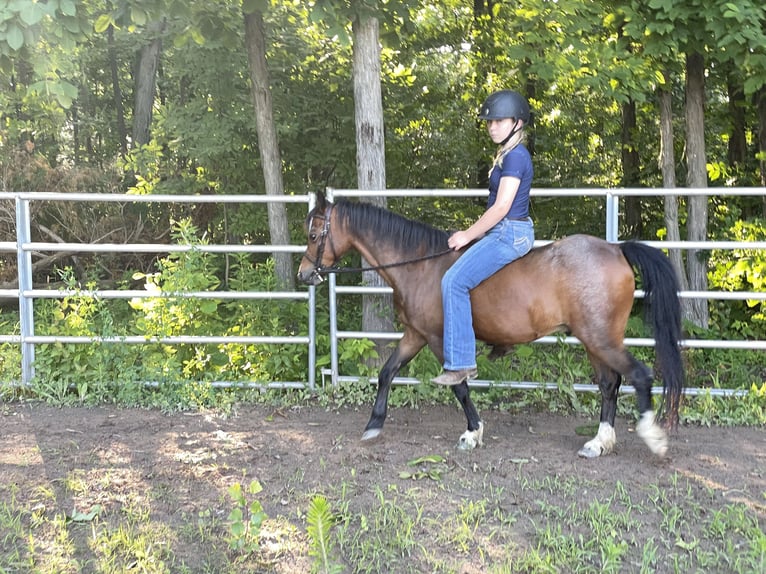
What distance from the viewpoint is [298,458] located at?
4.09 meters

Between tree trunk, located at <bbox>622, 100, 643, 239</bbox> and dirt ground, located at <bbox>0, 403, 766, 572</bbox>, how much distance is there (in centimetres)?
605

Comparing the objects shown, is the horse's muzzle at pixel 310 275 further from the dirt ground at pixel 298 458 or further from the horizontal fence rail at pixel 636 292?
the dirt ground at pixel 298 458

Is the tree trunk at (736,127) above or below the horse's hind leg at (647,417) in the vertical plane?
above

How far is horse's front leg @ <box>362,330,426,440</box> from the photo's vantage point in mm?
4418

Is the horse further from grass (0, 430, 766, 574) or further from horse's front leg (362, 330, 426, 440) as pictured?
grass (0, 430, 766, 574)

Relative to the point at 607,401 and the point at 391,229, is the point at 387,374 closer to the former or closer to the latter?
the point at 391,229

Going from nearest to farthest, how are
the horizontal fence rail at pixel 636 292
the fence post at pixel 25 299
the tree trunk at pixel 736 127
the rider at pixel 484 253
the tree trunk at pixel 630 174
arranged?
the rider at pixel 484 253
the horizontal fence rail at pixel 636 292
the fence post at pixel 25 299
the tree trunk at pixel 736 127
the tree trunk at pixel 630 174

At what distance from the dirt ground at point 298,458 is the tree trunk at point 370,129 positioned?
92 cm

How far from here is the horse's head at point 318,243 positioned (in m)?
4.47

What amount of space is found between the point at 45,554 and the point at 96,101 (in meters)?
14.1

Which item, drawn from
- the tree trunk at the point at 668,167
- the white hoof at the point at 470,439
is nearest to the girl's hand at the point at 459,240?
the white hoof at the point at 470,439

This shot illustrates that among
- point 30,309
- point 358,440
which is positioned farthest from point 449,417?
point 30,309

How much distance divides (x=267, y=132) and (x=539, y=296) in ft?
13.2

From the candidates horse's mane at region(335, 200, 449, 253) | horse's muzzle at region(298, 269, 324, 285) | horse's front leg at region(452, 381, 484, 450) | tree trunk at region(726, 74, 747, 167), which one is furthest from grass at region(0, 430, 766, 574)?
tree trunk at region(726, 74, 747, 167)
